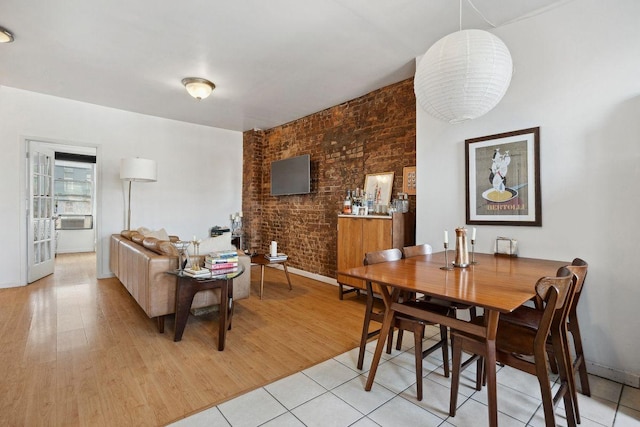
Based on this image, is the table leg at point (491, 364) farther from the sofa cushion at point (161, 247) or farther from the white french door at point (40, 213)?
the white french door at point (40, 213)

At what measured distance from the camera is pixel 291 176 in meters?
5.18

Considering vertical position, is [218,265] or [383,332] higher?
[218,265]

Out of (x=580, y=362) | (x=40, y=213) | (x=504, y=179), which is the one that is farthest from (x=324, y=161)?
(x=40, y=213)

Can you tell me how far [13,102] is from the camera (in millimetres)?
4074

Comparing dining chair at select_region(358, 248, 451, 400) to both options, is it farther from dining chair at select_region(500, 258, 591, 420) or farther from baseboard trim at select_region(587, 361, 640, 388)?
baseboard trim at select_region(587, 361, 640, 388)

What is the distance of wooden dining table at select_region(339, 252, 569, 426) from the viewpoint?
1.39 meters

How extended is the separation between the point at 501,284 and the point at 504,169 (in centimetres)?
132

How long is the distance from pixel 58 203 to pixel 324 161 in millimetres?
7104

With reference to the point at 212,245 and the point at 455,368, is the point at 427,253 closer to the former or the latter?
the point at 455,368

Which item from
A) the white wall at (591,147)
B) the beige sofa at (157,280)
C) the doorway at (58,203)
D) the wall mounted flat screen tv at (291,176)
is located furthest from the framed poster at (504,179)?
the doorway at (58,203)

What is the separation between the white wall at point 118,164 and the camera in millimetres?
4113

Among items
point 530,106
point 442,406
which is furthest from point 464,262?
point 530,106

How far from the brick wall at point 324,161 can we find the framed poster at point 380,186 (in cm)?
8

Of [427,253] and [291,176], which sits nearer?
[427,253]
